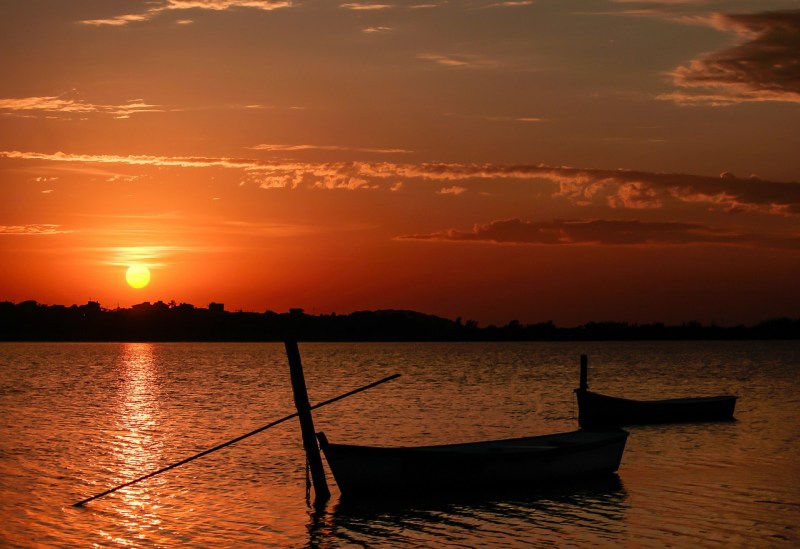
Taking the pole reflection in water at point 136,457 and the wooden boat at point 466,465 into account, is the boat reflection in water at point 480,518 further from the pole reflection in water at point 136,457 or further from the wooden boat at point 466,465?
the pole reflection in water at point 136,457

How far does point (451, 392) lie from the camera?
3489 inches

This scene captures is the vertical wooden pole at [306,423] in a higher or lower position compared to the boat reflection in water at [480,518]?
higher

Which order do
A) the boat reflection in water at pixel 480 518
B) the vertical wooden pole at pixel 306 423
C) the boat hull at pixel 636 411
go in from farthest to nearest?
the boat hull at pixel 636 411 < the vertical wooden pole at pixel 306 423 < the boat reflection in water at pixel 480 518

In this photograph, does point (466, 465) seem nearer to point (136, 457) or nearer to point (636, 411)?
point (136, 457)

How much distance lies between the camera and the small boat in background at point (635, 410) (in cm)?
5547

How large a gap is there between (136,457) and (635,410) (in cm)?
2922

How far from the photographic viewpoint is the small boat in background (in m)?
55.5

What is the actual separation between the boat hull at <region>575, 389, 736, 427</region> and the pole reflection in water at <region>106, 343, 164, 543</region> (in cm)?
2509

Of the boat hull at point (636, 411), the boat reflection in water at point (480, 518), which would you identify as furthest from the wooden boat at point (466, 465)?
the boat hull at point (636, 411)

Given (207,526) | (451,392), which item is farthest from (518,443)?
(451,392)

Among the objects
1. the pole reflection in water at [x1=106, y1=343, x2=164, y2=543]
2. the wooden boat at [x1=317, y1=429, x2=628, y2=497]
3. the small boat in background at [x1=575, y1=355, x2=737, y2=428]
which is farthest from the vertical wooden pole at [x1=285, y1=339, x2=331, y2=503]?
the small boat in background at [x1=575, y1=355, x2=737, y2=428]

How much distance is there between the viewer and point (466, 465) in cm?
3062

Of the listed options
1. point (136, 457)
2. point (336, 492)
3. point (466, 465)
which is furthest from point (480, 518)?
point (136, 457)

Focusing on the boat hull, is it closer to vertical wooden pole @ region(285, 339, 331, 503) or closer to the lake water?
the lake water
